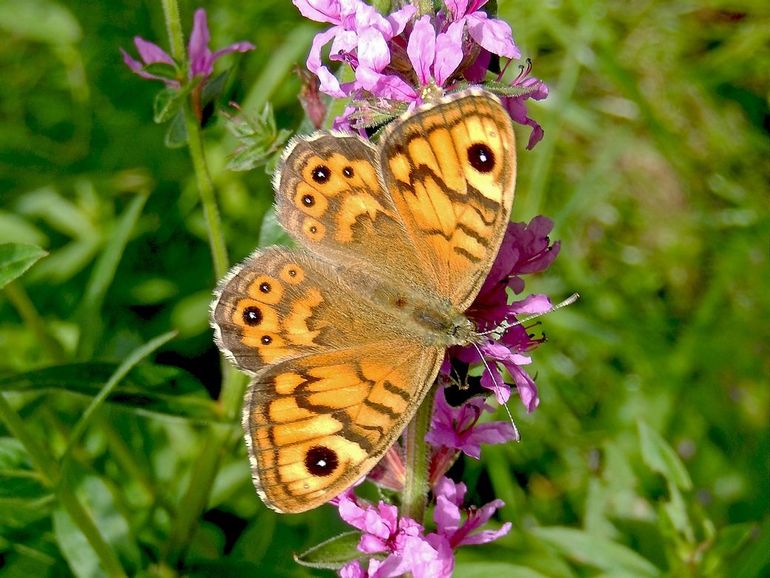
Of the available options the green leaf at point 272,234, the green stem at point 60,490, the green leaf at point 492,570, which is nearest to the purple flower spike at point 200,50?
the green leaf at point 272,234

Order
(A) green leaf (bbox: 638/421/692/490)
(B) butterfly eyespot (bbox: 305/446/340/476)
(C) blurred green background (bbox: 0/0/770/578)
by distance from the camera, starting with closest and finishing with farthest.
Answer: (B) butterfly eyespot (bbox: 305/446/340/476), (C) blurred green background (bbox: 0/0/770/578), (A) green leaf (bbox: 638/421/692/490)

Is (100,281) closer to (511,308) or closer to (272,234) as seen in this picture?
(272,234)

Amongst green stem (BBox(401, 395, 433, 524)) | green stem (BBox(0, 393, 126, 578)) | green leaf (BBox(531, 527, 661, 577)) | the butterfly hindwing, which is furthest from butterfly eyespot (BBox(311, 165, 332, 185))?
green leaf (BBox(531, 527, 661, 577))

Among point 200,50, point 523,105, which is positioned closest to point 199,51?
point 200,50

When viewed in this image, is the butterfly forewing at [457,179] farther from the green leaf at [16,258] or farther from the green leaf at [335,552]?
the green leaf at [16,258]

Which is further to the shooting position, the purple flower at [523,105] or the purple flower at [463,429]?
the purple flower at [463,429]

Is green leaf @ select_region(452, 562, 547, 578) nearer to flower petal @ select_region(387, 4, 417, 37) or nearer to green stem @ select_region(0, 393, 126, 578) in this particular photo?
green stem @ select_region(0, 393, 126, 578)
